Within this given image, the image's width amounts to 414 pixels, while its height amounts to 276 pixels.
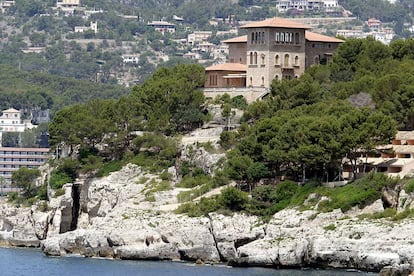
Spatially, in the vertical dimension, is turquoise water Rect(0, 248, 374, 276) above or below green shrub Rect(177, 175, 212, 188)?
below

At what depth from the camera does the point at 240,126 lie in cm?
10281

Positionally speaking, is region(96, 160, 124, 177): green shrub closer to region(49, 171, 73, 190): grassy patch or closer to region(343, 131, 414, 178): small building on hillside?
region(49, 171, 73, 190): grassy patch

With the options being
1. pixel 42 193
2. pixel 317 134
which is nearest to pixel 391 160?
pixel 317 134

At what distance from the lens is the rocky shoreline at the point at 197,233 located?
270 ft

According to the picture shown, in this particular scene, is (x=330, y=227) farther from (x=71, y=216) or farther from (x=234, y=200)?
(x=71, y=216)

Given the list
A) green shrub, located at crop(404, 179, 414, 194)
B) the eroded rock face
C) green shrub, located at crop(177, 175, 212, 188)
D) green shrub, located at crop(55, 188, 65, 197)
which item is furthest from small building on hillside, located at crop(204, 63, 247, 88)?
green shrub, located at crop(404, 179, 414, 194)

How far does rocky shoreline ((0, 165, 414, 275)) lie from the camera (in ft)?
270

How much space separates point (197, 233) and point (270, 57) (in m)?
21.3

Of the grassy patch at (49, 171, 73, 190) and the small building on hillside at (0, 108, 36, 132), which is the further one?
the small building on hillside at (0, 108, 36, 132)

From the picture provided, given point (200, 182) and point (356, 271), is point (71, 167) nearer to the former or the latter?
point (200, 182)

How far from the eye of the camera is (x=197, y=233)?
89.8m

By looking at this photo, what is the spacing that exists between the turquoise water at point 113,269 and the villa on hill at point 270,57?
2064 cm

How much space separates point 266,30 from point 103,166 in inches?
495

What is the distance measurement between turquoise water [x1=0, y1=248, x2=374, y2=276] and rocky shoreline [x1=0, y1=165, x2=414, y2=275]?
3.36 feet
